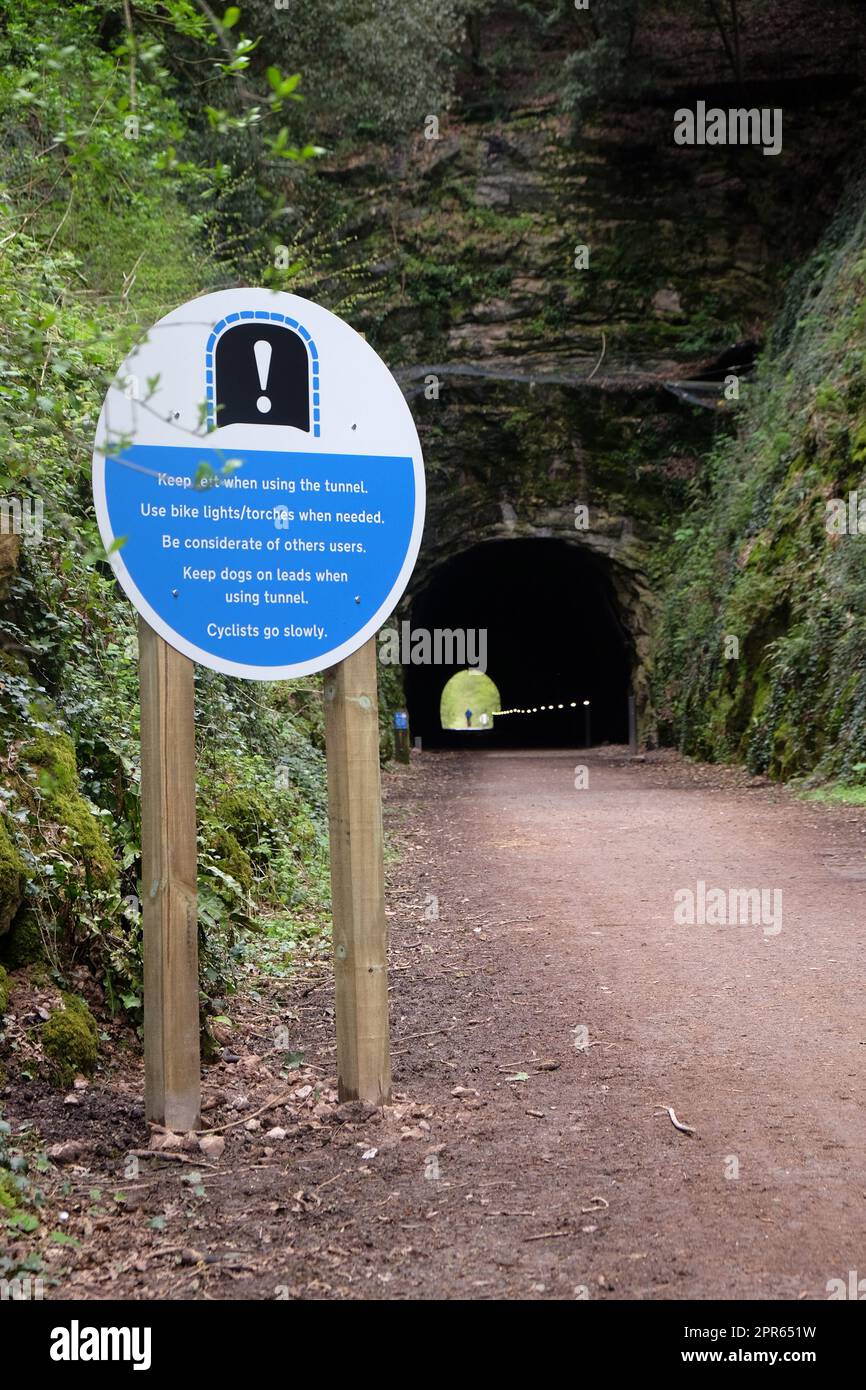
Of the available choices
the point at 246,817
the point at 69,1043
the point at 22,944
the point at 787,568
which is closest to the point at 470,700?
the point at 787,568

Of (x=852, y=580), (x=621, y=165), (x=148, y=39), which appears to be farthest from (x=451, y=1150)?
(x=621, y=165)

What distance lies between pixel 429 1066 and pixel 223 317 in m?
3.06

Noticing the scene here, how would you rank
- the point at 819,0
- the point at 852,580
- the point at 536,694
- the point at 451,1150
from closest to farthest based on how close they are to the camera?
the point at 451,1150
the point at 852,580
the point at 819,0
the point at 536,694

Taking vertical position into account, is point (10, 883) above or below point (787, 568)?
below

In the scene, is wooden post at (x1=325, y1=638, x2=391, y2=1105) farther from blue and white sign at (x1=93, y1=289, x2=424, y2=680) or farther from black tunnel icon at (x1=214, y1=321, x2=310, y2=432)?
black tunnel icon at (x1=214, y1=321, x2=310, y2=432)

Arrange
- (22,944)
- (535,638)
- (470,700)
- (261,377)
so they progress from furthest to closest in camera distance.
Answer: (470,700) → (535,638) → (22,944) → (261,377)

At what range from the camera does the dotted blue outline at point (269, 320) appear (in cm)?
387

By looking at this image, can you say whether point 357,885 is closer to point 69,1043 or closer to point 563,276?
point 69,1043

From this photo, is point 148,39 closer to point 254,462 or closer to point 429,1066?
point 254,462

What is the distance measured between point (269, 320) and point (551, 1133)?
3.05 metres

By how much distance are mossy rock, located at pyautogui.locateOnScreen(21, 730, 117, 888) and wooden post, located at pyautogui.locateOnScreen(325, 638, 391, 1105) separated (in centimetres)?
120

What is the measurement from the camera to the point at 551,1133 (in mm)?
3824

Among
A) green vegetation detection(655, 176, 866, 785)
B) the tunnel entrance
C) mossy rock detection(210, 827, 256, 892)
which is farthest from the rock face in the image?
mossy rock detection(210, 827, 256, 892)

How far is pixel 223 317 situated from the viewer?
3.90 meters
